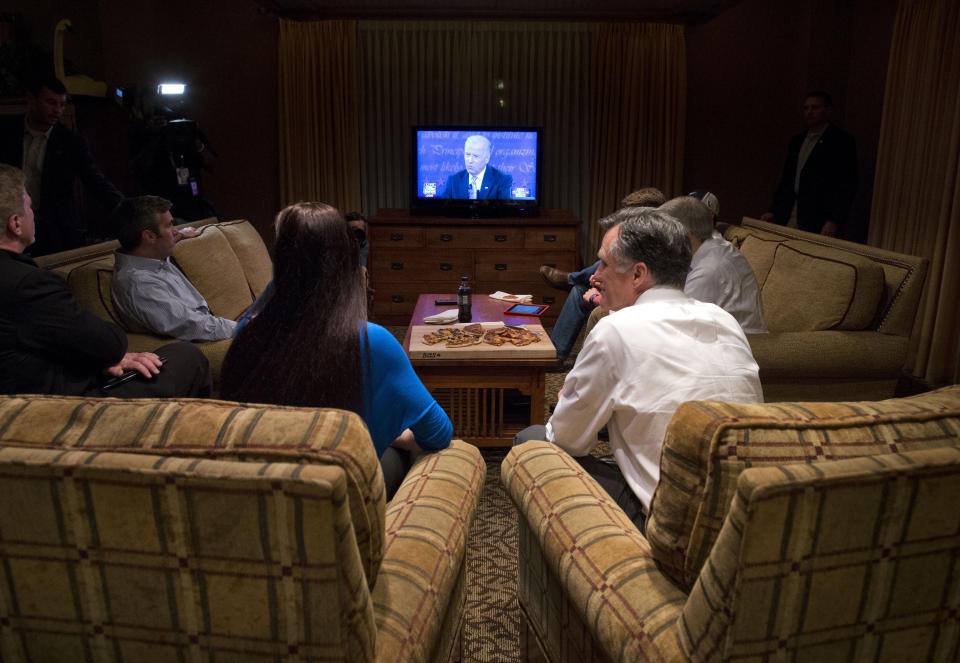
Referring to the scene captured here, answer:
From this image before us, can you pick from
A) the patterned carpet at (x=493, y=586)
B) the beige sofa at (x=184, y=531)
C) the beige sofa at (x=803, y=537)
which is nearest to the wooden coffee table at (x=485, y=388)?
the patterned carpet at (x=493, y=586)

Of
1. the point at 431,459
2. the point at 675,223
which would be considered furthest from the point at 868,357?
the point at 431,459

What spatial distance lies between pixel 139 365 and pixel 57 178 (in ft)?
5.93

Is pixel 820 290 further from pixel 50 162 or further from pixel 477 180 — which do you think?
pixel 50 162

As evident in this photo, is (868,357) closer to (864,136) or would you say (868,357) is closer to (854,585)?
(854,585)

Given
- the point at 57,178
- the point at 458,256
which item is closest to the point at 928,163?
the point at 458,256

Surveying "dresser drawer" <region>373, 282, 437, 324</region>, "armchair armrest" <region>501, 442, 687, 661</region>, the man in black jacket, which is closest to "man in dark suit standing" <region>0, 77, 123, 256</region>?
the man in black jacket

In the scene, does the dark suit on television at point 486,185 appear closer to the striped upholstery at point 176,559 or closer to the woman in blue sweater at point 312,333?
the woman in blue sweater at point 312,333

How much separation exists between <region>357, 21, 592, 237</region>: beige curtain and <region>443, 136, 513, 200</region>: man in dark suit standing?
1.67 feet

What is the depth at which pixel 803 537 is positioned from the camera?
2.87 feet

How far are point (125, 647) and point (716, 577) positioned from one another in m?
0.76

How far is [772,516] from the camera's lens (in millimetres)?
849

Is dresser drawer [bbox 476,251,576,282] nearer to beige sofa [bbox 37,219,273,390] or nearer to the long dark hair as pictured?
beige sofa [bbox 37,219,273,390]

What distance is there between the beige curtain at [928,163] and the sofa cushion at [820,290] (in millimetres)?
1172

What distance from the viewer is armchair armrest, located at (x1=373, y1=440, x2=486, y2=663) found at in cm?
109
